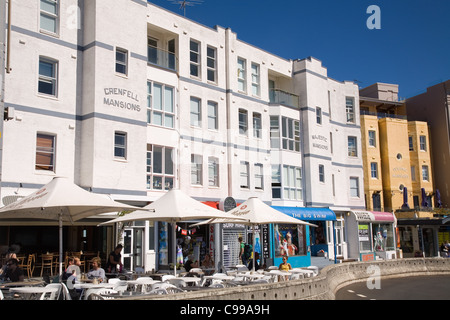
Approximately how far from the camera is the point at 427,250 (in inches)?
1773

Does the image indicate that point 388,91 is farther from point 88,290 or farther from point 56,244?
point 88,290

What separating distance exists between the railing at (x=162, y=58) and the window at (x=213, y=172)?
5.60m

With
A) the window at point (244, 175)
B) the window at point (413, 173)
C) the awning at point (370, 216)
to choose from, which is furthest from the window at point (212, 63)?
the window at point (413, 173)

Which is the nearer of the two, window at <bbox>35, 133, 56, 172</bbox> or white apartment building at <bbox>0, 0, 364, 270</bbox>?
window at <bbox>35, 133, 56, 172</bbox>

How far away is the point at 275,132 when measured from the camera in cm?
3225

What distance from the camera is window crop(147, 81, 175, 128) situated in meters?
24.5

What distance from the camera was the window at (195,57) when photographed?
2766 cm

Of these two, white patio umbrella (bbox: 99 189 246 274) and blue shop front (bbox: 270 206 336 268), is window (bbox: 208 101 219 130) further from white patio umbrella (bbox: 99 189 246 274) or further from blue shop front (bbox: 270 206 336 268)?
white patio umbrella (bbox: 99 189 246 274)

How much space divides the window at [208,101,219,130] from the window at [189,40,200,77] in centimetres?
194

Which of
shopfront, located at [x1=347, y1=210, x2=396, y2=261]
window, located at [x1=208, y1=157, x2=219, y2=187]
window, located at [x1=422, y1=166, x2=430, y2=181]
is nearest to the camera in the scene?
window, located at [x1=208, y1=157, x2=219, y2=187]

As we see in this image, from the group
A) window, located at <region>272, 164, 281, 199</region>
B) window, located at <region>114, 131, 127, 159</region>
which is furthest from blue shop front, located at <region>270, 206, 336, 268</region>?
window, located at <region>114, 131, 127, 159</region>

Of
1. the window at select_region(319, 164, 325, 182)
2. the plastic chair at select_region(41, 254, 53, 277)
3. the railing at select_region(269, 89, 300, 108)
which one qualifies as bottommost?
the plastic chair at select_region(41, 254, 53, 277)
